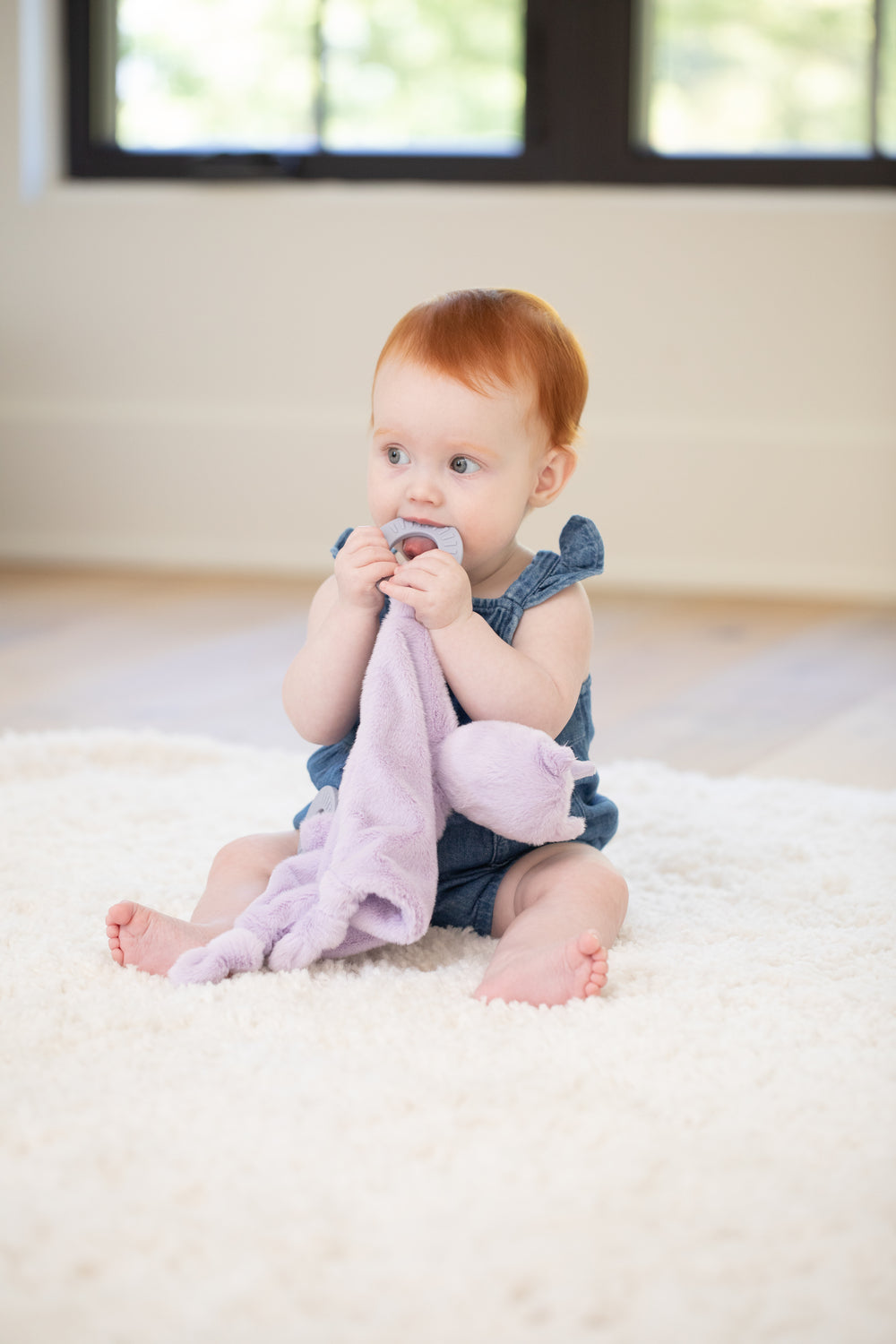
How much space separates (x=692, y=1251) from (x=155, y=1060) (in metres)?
0.31

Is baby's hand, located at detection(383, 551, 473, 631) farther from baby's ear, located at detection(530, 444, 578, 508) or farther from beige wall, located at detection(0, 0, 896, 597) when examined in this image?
beige wall, located at detection(0, 0, 896, 597)

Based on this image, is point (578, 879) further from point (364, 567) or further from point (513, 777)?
point (364, 567)

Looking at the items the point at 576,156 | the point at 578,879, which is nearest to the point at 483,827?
the point at 578,879

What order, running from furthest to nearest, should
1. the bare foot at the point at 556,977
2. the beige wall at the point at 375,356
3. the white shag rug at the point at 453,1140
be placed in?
the beige wall at the point at 375,356 < the bare foot at the point at 556,977 < the white shag rug at the point at 453,1140

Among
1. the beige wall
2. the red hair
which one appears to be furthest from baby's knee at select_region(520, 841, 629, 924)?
the beige wall

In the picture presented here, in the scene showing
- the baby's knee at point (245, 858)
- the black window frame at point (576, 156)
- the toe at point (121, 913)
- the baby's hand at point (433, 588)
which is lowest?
the baby's knee at point (245, 858)

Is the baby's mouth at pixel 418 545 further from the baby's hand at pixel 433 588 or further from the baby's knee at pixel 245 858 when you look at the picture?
the baby's knee at pixel 245 858

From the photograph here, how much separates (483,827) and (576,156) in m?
2.11

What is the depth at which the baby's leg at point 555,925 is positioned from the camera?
848 millimetres

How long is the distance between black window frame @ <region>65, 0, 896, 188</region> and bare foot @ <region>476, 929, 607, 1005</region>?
2228 millimetres

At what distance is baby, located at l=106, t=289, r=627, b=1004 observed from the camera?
94 centimetres

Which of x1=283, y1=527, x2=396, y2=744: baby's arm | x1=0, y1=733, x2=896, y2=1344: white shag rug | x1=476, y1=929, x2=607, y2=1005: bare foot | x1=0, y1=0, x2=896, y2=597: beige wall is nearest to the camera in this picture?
x1=0, y1=733, x2=896, y2=1344: white shag rug

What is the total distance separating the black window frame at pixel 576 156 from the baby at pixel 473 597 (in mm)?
1899

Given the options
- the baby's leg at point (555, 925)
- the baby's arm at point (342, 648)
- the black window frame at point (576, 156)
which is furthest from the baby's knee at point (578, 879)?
the black window frame at point (576, 156)
